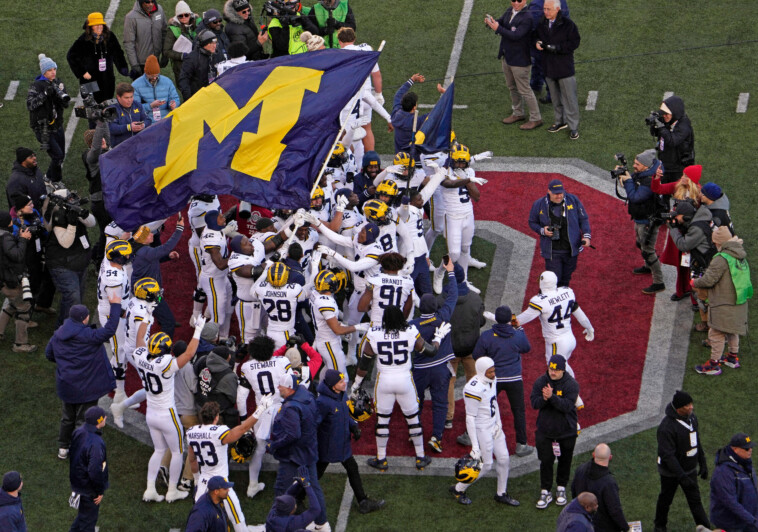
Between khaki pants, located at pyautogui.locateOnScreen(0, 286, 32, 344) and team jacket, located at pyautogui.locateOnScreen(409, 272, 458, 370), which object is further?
khaki pants, located at pyautogui.locateOnScreen(0, 286, 32, 344)

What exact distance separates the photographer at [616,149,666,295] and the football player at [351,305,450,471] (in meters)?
3.69

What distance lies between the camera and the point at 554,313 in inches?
555

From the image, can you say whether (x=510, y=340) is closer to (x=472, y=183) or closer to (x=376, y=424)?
(x=376, y=424)

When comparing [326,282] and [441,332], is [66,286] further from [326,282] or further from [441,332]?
[441,332]

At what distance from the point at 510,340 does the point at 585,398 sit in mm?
1808

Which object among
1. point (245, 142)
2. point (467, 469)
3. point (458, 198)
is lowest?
point (467, 469)

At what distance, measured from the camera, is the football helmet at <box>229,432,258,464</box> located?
42.6ft

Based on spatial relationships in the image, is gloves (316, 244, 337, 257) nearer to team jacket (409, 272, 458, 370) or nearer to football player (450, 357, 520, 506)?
team jacket (409, 272, 458, 370)

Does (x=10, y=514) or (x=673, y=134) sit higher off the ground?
(x=673, y=134)

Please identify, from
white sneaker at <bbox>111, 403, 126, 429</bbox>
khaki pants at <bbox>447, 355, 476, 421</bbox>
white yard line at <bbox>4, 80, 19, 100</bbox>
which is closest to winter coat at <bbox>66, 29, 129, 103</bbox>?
white yard line at <bbox>4, 80, 19, 100</bbox>

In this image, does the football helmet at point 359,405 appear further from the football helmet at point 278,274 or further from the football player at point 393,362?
the football helmet at point 278,274

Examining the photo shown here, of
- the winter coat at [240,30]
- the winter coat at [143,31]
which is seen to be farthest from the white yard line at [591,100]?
A: the winter coat at [143,31]

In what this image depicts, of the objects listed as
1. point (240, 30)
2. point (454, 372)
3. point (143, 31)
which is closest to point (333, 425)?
point (454, 372)

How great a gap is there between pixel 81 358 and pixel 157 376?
1102 millimetres
